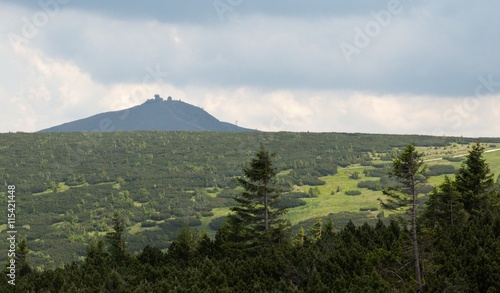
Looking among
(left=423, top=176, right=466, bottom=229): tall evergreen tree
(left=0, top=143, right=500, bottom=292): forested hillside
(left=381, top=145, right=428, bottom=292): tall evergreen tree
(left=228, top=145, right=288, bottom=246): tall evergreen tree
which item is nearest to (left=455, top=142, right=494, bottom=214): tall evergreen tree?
(left=0, top=143, right=500, bottom=292): forested hillside

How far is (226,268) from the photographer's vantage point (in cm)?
3791

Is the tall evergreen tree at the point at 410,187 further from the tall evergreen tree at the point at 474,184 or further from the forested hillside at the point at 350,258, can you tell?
the tall evergreen tree at the point at 474,184

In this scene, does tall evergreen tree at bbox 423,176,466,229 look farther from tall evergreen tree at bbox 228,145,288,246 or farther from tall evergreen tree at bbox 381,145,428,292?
tall evergreen tree at bbox 381,145,428,292

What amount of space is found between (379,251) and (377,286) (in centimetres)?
427

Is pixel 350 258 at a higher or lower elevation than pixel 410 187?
lower

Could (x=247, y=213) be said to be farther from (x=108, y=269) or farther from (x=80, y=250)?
(x=80, y=250)

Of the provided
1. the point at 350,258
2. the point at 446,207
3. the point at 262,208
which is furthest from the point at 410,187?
the point at 446,207

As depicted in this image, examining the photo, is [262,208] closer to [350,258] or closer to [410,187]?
[350,258]

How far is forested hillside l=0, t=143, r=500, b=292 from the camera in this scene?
30219 millimetres

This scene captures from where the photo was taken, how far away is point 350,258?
34.5 metres

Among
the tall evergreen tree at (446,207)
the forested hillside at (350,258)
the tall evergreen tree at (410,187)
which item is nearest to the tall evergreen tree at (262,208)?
the forested hillside at (350,258)

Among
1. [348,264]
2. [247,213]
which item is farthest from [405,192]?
[247,213]

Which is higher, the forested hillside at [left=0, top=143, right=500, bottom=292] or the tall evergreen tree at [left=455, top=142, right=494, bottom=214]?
the tall evergreen tree at [left=455, top=142, right=494, bottom=214]

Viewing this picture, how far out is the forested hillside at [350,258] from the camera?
30.2m
